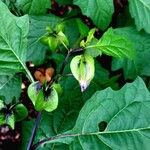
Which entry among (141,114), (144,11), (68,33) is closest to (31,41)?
Answer: (68,33)

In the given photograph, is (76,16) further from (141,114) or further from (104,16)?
(141,114)

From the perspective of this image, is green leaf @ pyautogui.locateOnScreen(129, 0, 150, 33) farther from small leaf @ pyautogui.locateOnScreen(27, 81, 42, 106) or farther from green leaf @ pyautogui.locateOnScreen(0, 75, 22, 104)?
small leaf @ pyautogui.locateOnScreen(27, 81, 42, 106)

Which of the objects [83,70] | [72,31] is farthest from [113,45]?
[72,31]

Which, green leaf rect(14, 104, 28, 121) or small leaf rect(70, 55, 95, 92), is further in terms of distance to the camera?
green leaf rect(14, 104, 28, 121)

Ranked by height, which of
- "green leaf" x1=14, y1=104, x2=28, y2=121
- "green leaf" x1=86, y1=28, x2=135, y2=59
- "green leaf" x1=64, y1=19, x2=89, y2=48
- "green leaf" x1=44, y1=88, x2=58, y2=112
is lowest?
"green leaf" x1=64, y1=19, x2=89, y2=48

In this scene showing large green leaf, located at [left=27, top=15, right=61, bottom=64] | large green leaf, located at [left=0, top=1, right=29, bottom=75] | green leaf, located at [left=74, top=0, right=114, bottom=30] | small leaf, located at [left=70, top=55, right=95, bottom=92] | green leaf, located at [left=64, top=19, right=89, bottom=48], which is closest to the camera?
small leaf, located at [left=70, top=55, right=95, bottom=92]

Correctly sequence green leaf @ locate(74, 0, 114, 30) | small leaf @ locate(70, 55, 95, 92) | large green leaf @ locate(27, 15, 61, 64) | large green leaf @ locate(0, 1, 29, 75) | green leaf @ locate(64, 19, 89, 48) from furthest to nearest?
green leaf @ locate(64, 19, 89, 48) < large green leaf @ locate(27, 15, 61, 64) < green leaf @ locate(74, 0, 114, 30) < large green leaf @ locate(0, 1, 29, 75) < small leaf @ locate(70, 55, 95, 92)

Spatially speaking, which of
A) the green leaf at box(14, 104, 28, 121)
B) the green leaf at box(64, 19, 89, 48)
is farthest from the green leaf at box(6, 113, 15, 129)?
the green leaf at box(64, 19, 89, 48)
